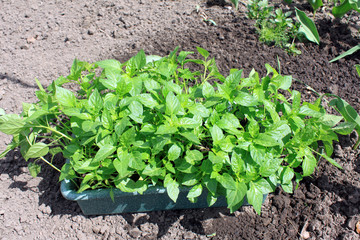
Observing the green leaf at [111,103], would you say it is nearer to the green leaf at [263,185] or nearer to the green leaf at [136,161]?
the green leaf at [136,161]

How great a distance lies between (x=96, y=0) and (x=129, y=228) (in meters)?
2.54

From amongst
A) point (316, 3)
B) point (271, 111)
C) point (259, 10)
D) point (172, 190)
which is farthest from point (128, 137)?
point (316, 3)

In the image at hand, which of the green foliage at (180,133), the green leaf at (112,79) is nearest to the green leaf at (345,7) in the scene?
the green foliage at (180,133)

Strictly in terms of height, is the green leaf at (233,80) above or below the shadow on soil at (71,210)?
above

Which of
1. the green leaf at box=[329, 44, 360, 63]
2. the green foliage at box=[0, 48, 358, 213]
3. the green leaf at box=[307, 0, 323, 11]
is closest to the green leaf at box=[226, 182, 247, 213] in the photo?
the green foliage at box=[0, 48, 358, 213]

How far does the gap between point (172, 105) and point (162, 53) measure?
1557 millimetres

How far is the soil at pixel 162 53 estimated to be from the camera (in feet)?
6.22

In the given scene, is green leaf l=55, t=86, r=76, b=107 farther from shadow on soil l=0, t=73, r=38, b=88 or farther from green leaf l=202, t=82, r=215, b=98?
shadow on soil l=0, t=73, r=38, b=88

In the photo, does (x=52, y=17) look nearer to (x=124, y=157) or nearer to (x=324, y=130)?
(x=124, y=157)

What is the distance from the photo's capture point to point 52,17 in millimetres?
3234

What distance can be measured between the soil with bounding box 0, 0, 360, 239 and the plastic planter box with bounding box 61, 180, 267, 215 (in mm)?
90

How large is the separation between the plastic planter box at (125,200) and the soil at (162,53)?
0.09 metres

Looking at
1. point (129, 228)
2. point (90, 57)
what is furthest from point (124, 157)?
point (90, 57)

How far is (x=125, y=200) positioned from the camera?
1.77 m
